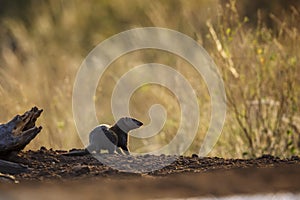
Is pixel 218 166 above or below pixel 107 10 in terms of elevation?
below

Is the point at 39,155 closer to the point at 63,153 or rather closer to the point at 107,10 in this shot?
the point at 63,153

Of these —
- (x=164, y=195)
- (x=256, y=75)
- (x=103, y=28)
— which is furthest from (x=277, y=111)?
(x=103, y=28)

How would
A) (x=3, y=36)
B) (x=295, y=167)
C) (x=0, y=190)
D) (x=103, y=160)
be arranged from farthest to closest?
(x=3, y=36)
(x=103, y=160)
(x=295, y=167)
(x=0, y=190)

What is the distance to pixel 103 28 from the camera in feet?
47.6

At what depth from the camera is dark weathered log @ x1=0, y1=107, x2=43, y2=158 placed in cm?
534

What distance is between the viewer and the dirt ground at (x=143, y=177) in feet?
13.8

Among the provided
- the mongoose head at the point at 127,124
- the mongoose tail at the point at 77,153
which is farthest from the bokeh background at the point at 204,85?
the mongoose tail at the point at 77,153

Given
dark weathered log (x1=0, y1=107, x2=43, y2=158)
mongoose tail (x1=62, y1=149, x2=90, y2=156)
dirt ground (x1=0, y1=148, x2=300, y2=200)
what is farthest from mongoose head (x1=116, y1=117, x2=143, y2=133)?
dark weathered log (x1=0, y1=107, x2=43, y2=158)

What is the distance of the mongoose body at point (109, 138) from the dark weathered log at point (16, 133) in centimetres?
33

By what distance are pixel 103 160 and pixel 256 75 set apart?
3.43 meters

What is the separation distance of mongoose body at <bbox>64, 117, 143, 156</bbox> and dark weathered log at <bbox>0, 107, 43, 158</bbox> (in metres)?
0.33

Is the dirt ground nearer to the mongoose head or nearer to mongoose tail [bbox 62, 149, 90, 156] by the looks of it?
mongoose tail [bbox 62, 149, 90, 156]

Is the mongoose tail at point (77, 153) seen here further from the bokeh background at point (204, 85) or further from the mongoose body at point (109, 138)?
the bokeh background at point (204, 85)

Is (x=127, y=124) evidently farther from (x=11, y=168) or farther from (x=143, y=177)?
(x=143, y=177)
